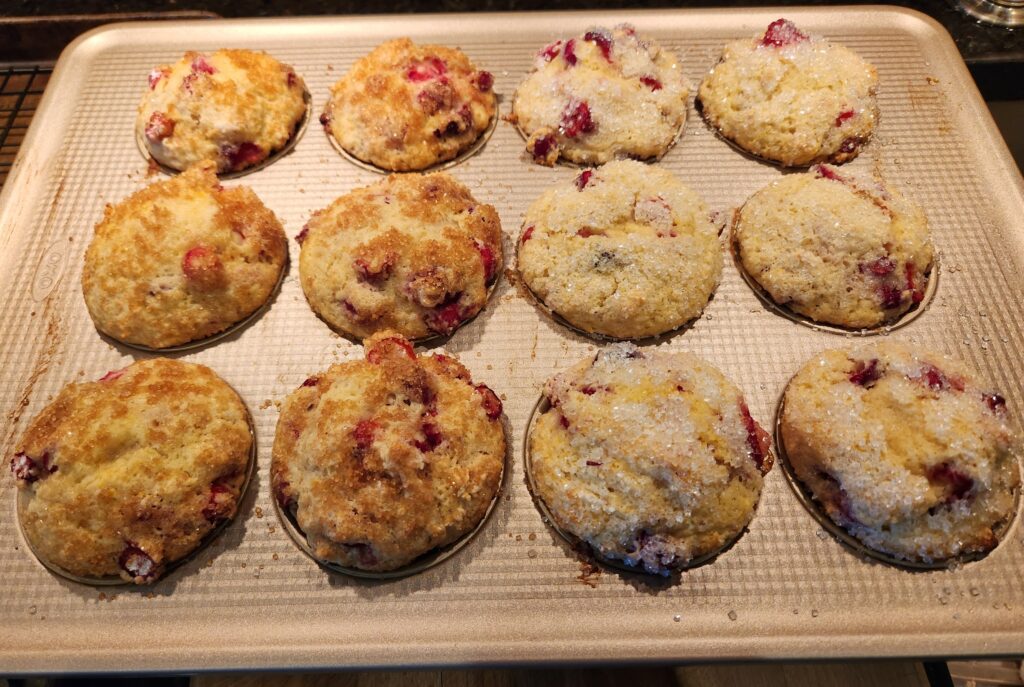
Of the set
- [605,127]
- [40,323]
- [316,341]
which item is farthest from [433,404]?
[40,323]

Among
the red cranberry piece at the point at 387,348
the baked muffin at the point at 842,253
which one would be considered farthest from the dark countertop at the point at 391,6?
the red cranberry piece at the point at 387,348

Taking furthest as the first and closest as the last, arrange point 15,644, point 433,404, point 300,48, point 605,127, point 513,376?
point 300,48, point 605,127, point 513,376, point 433,404, point 15,644

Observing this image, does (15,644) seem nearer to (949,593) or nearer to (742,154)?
(949,593)

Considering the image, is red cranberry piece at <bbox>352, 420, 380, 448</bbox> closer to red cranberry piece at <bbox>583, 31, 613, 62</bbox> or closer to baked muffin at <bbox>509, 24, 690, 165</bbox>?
baked muffin at <bbox>509, 24, 690, 165</bbox>

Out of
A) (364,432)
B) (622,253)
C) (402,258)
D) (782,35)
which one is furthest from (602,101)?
(364,432)

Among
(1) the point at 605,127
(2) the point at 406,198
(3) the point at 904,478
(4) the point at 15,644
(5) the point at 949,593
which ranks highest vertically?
(1) the point at 605,127

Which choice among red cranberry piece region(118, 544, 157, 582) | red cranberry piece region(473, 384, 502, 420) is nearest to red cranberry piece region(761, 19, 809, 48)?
red cranberry piece region(473, 384, 502, 420)
